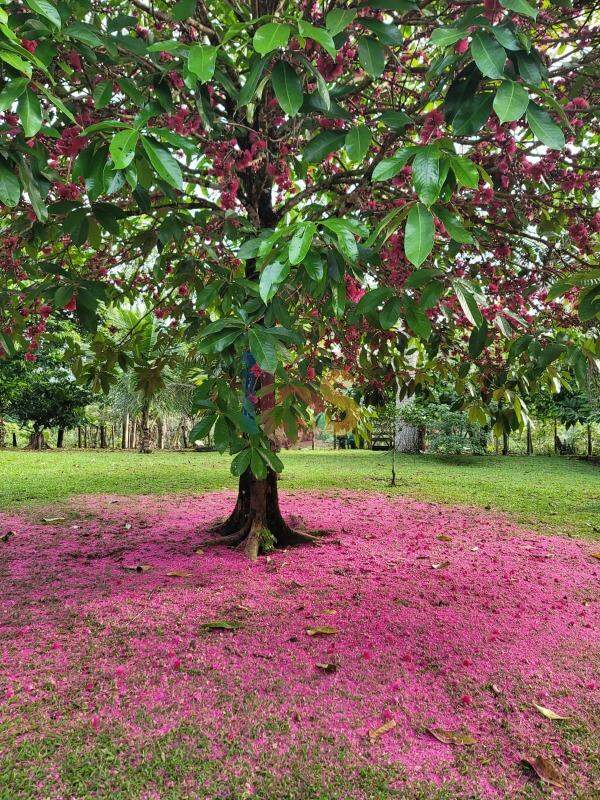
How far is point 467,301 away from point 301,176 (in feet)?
5.78

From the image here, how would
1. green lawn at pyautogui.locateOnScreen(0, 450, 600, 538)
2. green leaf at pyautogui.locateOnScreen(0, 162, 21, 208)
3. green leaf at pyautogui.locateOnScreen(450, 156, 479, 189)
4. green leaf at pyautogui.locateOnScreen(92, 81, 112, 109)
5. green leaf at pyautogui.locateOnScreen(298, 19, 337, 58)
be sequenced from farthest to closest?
1. green lawn at pyautogui.locateOnScreen(0, 450, 600, 538)
2. green leaf at pyautogui.locateOnScreen(92, 81, 112, 109)
3. green leaf at pyautogui.locateOnScreen(0, 162, 21, 208)
4. green leaf at pyautogui.locateOnScreen(450, 156, 479, 189)
5. green leaf at pyautogui.locateOnScreen(298, 19, 337, 58)

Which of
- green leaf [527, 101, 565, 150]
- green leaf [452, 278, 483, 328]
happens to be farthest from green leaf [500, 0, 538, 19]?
green leaf [452, 278, 483, 328]

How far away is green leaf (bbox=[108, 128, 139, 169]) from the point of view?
123cm

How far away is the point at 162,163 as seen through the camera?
4.47 ft

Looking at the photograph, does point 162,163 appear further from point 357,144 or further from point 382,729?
point 382,729

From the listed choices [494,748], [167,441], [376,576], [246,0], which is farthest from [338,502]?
[167,441]

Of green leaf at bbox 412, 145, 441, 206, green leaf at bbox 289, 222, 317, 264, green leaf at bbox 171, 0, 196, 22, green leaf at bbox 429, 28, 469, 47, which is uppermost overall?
green leaf at bbox 171, 0, 196, 22

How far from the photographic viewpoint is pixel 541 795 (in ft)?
4.98

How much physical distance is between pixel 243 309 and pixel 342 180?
1803 millimetres

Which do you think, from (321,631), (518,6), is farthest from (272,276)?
(321,631)

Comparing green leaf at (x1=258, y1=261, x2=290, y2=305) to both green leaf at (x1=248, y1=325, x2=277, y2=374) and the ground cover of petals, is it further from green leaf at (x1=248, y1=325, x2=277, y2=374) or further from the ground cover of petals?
the ground cover of petals

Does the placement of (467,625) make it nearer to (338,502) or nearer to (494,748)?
(494,748)

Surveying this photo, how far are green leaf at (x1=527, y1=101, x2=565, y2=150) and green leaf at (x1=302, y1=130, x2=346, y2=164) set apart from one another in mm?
669

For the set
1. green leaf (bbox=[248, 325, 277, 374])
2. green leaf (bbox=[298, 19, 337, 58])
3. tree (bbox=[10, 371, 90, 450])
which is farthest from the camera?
tree (bbox=[10, 371, 90, 450])
